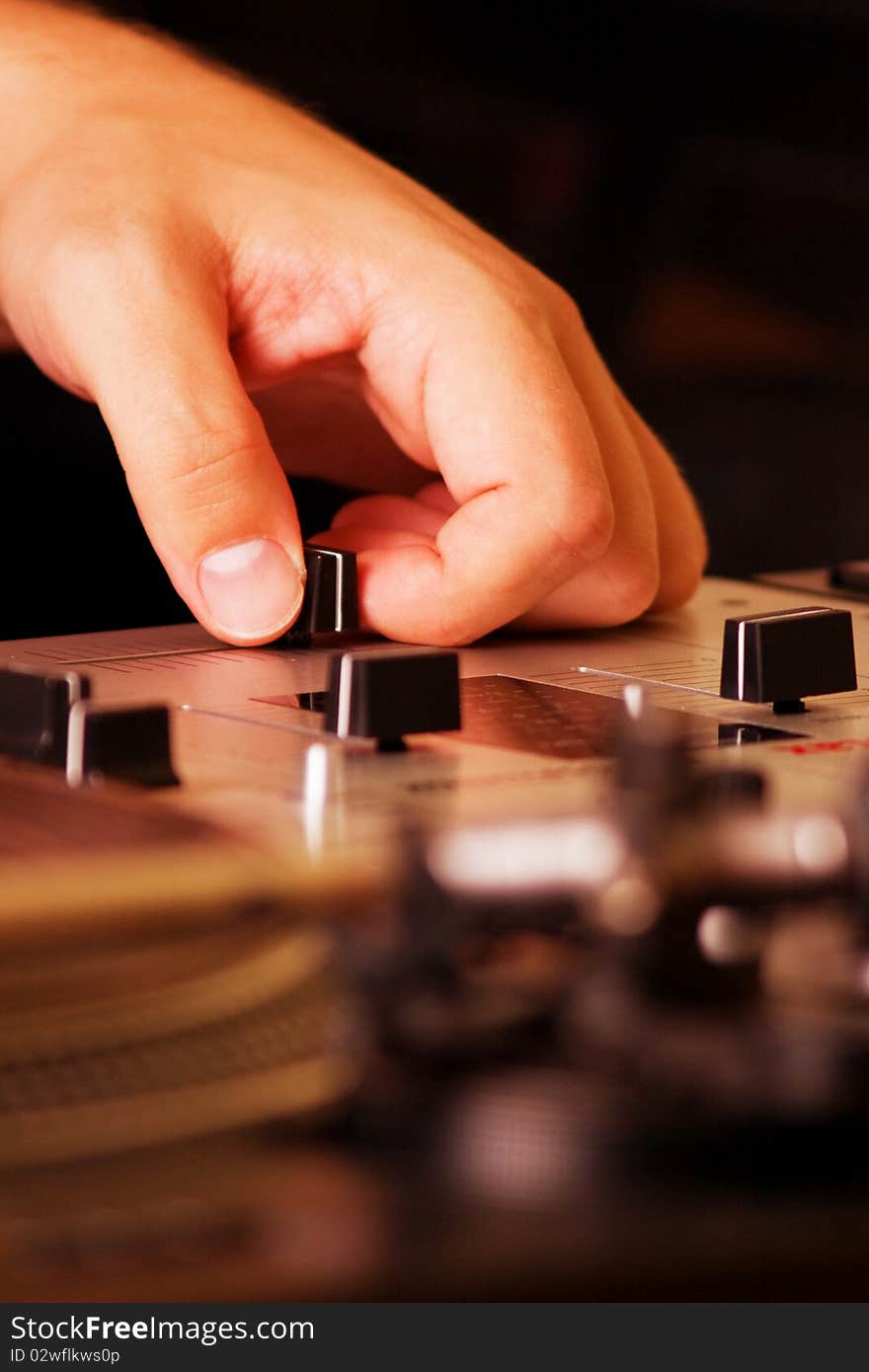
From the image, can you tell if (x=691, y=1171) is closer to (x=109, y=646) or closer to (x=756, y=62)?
(x=109, y=646)

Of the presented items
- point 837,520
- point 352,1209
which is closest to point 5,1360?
point 352,1209

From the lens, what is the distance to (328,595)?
1107mm

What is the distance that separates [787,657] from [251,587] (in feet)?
1.05

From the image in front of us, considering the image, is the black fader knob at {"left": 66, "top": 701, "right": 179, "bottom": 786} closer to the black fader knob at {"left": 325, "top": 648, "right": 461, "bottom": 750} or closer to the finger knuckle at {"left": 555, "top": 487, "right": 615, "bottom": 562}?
the black fader knob at {"left": 325, "top": 648, "right": 461, "bottom": 750}

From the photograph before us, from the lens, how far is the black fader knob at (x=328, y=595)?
1.10 meters

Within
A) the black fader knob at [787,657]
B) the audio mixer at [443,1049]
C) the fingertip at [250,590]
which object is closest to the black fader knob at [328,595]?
the fingertip at [250,590]

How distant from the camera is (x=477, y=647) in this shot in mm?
1150

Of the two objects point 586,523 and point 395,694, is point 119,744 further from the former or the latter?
point 586,523

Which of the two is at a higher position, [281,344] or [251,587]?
[281,344]

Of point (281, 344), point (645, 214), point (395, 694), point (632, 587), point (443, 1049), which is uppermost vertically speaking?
point (645, 214)

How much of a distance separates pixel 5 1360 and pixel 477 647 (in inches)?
30.0

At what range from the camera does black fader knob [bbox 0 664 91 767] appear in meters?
0.70

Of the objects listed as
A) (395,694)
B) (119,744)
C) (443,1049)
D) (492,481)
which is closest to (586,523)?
(492,481)

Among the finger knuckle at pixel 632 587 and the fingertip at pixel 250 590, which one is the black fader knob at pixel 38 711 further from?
the finger knuckle at pixel 632 587
